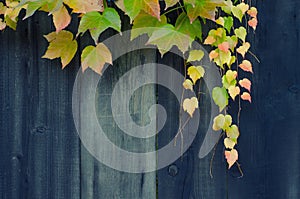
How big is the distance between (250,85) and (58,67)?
0.66m

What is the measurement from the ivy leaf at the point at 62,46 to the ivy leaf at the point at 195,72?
384 mm

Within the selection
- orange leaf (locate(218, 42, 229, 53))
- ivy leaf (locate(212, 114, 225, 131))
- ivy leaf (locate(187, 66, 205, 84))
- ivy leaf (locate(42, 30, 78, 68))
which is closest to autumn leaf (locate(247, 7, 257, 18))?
orange leaf (locate(218, 42, 229, 53))

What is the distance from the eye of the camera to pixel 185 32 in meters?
1.26

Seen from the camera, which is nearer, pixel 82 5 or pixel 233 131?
pixel 82 5

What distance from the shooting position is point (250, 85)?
138cm

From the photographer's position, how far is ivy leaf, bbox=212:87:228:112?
1324mm

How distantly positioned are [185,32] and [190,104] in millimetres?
242

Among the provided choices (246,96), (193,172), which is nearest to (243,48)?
(246,96)

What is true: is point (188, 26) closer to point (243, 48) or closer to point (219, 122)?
point (243, 48)

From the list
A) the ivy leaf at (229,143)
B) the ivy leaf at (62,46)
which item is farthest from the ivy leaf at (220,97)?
the ivy leaf at (62,46)

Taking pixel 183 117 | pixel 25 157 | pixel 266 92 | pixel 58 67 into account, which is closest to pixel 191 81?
pixel 183 117

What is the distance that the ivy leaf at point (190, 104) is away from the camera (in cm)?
135

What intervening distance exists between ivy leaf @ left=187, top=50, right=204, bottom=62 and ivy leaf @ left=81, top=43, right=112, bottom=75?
27 cm

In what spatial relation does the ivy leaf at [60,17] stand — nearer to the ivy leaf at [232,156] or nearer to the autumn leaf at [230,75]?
the autumn leaf at [230,75]
